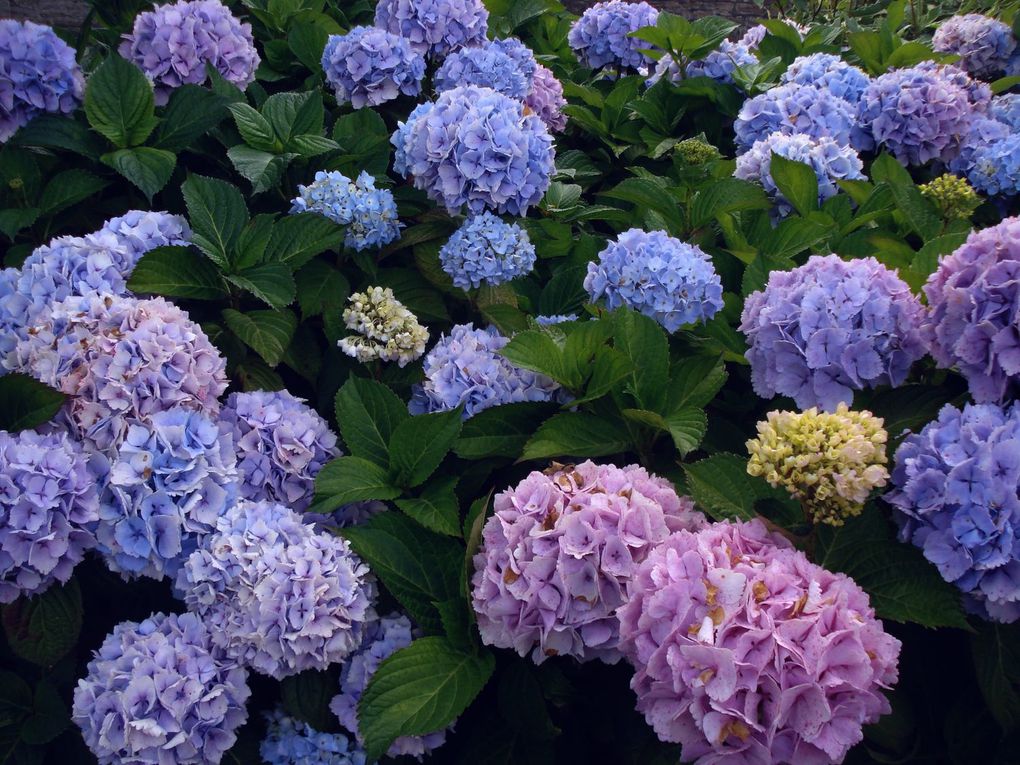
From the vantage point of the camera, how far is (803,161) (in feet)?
8.05

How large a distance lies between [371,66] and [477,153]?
64cm

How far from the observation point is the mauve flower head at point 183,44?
2480mm

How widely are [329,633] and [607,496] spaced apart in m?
0.56

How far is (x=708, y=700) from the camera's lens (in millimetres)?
1206

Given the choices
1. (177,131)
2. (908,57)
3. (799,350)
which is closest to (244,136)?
(177,131)

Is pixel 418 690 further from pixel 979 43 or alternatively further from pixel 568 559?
pixel 979 43

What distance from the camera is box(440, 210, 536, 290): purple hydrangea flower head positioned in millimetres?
2059

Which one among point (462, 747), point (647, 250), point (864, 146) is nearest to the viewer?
point (462, 747)

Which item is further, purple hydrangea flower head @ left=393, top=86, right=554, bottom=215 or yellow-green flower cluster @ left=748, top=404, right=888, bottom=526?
purple hydrangea flower head @ left=393, top=86, right=554, bottom=215

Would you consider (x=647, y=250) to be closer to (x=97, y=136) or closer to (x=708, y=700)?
(x=708, y=700)

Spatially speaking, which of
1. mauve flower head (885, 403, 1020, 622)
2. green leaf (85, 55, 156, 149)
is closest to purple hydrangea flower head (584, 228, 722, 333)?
mauve flower head (885, 403, 1020, 622)

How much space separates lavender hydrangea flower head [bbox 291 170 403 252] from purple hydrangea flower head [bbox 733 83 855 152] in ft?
4.20

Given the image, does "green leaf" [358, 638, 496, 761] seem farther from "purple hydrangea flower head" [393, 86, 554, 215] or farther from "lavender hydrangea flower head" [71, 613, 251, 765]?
"purple hydrangea flower head" [393, 86, 554, 215]

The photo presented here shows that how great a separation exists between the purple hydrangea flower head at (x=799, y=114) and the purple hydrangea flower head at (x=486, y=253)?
3.61 ft
